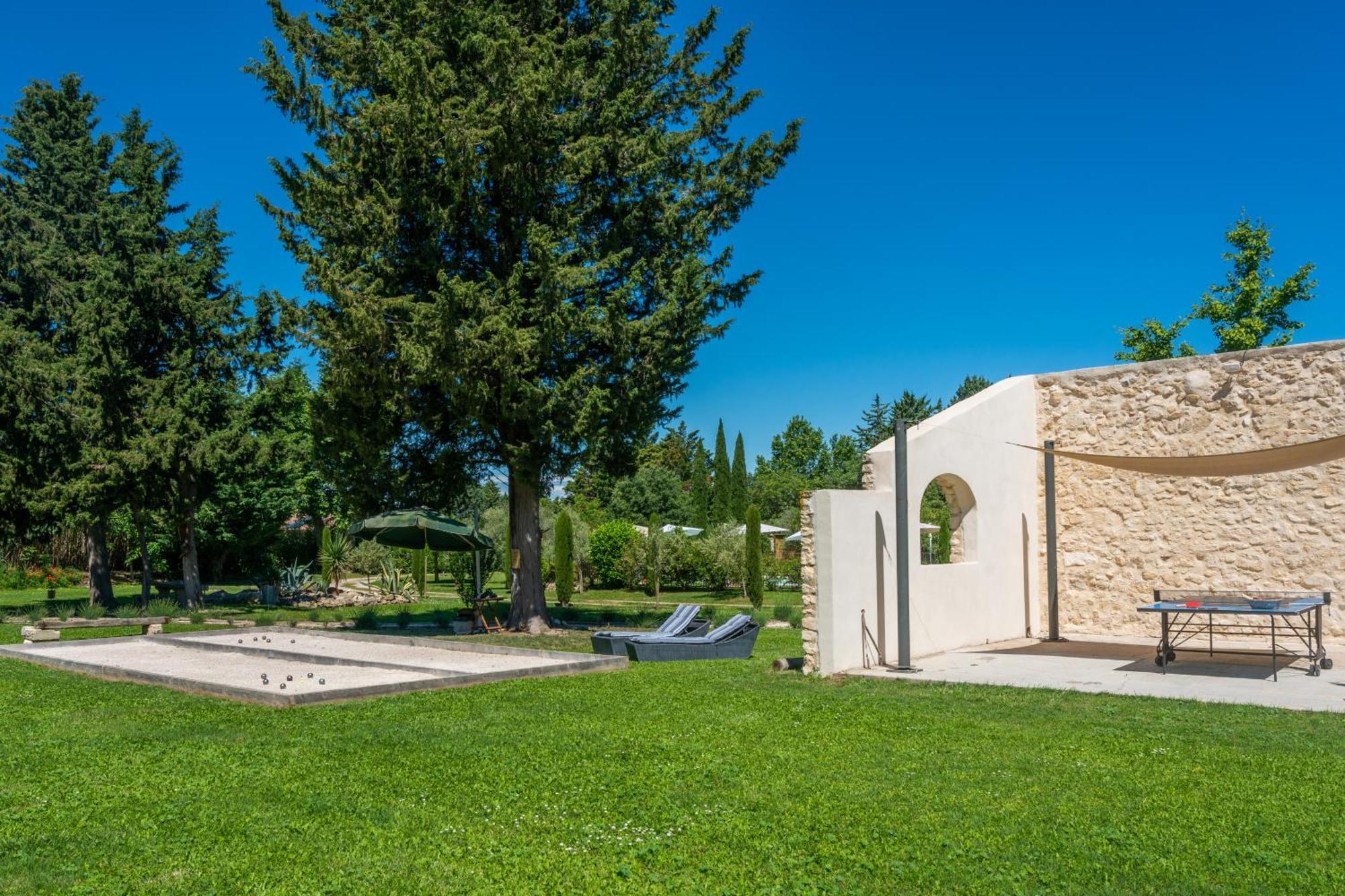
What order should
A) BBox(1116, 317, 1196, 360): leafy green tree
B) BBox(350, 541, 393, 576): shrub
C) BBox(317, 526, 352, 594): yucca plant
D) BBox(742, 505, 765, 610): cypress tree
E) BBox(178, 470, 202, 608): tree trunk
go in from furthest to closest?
BBox(350, 541, 393, 576): shrub < BBox(1116, 317, 1196, 360): leafy green tree < BBox(317, 526, 352, 594): yucca plant < BBox(742, 505, 765, 610): cypress tree < BBox(178, 470, 202, 608): tree trunk

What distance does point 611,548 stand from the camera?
Answer: 31.9 m

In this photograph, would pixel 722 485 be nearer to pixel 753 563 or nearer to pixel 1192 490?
pixel 753 563

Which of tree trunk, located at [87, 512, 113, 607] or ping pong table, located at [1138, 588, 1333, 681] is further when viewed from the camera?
tree trunk, located at [87, 512, 113, 607]

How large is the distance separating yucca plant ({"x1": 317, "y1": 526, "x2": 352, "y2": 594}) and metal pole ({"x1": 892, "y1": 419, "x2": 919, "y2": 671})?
22.4 metres

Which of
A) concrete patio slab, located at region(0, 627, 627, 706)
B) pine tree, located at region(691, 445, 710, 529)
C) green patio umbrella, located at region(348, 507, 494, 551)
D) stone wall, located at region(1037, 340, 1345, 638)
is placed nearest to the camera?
concrete patio slab, located at region(0, 627, 627, 706)

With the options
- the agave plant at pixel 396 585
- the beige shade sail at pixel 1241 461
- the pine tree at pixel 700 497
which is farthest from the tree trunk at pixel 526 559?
the pine tree at pixel 700 497

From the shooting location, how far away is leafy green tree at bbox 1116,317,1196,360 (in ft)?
100

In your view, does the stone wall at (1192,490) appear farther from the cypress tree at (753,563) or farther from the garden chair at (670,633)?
the cypress tree at (753,563)

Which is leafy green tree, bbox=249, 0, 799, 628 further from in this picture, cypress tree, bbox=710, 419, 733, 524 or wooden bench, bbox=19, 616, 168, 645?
cypress tree, bbox=710, 419, 733, 524

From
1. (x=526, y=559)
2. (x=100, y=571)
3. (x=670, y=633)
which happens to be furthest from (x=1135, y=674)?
(x=100, y=571)

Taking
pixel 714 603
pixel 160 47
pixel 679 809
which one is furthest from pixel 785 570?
pixel 679 809

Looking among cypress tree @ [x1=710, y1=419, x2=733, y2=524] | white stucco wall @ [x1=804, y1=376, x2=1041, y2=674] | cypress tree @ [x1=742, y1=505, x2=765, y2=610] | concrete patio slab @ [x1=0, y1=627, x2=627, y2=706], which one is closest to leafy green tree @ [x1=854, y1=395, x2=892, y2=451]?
cypress tree @ [x1=710, y1=419, x2=733, y2=524]

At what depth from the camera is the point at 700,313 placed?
53.7ft

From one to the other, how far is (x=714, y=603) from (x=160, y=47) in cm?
1800
